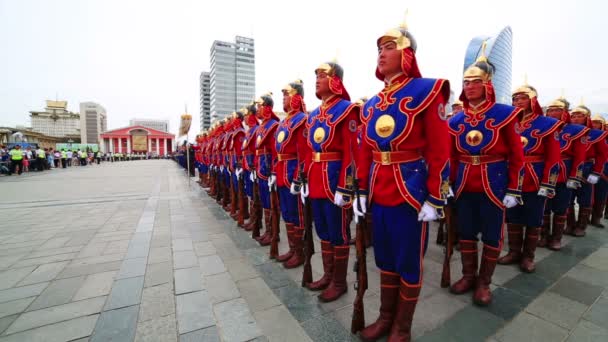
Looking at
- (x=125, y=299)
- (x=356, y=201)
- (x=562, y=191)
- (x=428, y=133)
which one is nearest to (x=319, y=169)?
(x=356, y=201)

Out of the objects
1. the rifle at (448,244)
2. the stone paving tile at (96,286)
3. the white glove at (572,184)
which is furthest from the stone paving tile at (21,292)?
the white glove at (572,184)

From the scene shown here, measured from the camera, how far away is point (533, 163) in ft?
13.3

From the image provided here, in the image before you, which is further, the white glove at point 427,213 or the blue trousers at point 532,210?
the blue trousers at point 532,210

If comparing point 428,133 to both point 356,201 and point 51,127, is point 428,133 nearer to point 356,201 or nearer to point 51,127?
point 356,201

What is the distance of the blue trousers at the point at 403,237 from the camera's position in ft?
7.57

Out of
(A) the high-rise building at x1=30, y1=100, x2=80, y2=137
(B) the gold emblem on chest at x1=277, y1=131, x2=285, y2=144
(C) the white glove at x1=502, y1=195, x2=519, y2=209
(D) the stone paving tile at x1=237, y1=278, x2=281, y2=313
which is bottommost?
(D) the stone paving tile at x1=237, y1=278, x2=281, y2=313

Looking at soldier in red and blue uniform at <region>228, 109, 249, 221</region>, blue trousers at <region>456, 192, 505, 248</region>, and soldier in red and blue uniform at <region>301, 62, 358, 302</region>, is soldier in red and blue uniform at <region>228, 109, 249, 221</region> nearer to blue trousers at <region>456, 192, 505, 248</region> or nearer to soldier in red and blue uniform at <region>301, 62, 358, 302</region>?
soldier in red and blue uniform at <region>301, 62, 358, 302</region>

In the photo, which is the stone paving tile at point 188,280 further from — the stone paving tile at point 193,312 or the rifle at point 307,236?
the rifle at point 307,236

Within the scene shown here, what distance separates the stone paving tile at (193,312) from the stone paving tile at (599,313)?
383cm

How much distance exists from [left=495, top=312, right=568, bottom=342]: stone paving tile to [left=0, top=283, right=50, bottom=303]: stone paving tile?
5.23m

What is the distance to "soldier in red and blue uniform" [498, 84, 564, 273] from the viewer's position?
3.91m

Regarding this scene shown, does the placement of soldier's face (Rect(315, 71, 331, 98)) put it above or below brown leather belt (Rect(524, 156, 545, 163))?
above

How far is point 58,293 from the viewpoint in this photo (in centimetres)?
346

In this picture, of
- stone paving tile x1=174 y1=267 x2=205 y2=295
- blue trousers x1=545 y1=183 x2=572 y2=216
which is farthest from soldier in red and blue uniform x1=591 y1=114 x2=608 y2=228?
stone paving tile x1=174 y1=267 x2=205 y2=295
